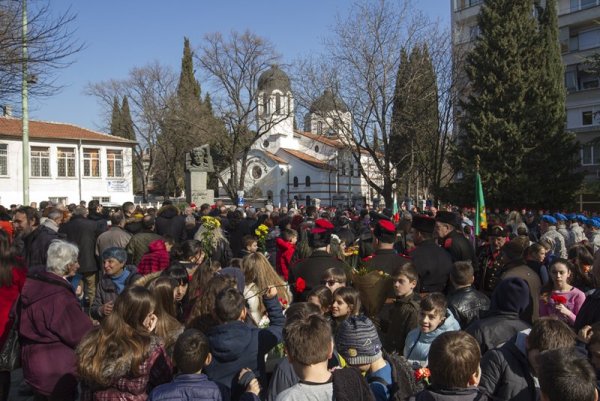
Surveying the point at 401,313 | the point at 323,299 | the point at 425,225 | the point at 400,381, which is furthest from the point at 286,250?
the point at 400,381

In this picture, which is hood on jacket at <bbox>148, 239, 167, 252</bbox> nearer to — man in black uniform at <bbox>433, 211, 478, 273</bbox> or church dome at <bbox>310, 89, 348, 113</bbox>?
man in black uniform at <bbox>433, 211, 478, 273</bbox>

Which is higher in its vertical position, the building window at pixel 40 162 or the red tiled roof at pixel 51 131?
the red tiled roof at pixel 51 131

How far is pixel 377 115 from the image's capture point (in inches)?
955

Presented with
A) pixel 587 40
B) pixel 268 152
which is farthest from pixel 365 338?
pixel 268 152

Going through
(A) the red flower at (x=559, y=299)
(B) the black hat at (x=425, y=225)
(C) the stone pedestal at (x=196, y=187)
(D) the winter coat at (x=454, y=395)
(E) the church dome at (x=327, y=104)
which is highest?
(E) the church dome at (x=327, y=104)

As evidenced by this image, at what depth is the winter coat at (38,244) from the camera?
26.2ft

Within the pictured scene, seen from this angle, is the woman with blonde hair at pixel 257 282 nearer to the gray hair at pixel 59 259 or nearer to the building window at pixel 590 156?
the gray hair at pixel 59 259

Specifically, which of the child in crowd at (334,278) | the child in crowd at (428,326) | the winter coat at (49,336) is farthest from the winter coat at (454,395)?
the winter coat at (49,336)

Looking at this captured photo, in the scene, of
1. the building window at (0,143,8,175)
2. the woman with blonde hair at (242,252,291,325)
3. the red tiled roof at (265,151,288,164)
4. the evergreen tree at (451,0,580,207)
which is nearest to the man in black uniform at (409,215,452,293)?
the woman with blonde hair at (242,252,291,325)

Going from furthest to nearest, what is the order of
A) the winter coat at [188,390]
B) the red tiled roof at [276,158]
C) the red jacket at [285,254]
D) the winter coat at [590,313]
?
the red tiled roof at [276,158] → the red jacket at [285,254] → the winter coat at [590,313] → the winter coat at [188,390]

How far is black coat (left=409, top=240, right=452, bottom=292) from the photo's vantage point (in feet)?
20.4

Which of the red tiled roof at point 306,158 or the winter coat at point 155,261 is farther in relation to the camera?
the red tiled roof at point 306,158

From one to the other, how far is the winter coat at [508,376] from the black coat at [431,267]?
2802mm

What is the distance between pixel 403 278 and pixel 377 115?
20.2 m
